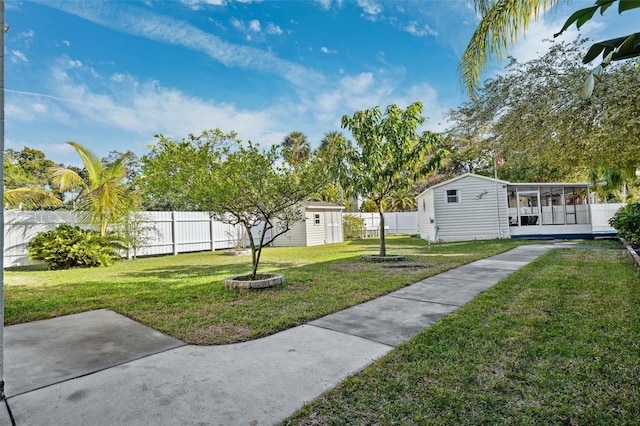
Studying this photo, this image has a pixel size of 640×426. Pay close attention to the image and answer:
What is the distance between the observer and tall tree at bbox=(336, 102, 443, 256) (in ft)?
31.1

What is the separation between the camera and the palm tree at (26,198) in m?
10.3

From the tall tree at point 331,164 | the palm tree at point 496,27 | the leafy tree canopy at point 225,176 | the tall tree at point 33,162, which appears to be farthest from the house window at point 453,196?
the tall tree at point 33,162

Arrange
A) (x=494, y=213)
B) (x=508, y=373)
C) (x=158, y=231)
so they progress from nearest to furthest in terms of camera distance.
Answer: (x=508, y=373) < (x=158, y=231) < (x=494, y=213)

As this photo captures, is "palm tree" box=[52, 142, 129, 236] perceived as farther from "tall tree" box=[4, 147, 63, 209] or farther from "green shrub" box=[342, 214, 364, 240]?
"green shrub" box=[342, 214, 364, 240]

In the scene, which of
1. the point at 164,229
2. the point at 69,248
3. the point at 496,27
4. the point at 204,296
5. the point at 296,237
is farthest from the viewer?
the point at 296,237

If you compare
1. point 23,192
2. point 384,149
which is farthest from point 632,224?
point 23,192

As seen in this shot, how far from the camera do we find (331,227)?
19.8 m

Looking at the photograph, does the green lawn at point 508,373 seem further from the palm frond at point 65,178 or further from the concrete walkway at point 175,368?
the palm frond at point 65,178

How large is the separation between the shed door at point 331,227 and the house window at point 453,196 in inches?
255

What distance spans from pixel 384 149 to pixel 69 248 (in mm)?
9797

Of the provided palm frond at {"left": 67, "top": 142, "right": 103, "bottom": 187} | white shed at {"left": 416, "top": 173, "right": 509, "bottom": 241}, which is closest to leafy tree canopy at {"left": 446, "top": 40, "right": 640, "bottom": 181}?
white shed at {"left": 416, "top": 173, "right": 509, "bottom": 241}

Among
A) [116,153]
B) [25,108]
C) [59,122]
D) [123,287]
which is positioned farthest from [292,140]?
[123,287]

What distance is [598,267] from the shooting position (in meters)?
7.36

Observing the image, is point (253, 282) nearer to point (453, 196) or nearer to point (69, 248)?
point (69, 248)
